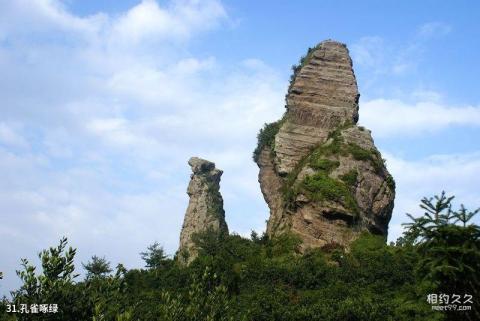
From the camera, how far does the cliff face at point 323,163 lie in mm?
50000

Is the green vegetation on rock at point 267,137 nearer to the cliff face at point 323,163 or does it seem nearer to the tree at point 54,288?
the cliff face at point 323,163

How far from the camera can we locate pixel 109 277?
16.1m

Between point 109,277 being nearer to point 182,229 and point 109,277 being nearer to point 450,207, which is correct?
point 450,207

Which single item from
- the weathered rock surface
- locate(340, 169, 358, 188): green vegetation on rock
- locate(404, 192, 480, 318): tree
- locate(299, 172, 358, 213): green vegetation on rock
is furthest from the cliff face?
locate(404, 192, 480, 318): tree

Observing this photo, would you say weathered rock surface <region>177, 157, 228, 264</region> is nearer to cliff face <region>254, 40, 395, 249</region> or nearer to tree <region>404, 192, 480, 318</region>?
cliff face <region>254, 40, 395, 249</region>

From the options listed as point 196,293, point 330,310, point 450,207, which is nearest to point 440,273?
point 450,207

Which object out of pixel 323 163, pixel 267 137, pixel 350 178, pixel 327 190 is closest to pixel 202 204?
pixel 267 137

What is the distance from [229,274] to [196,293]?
2957 cm

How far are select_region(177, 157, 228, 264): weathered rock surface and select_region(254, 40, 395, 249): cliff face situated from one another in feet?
51.9

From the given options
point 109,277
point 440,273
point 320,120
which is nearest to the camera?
point 440,273

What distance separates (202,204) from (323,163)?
101 ft

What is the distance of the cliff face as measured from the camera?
50000mm

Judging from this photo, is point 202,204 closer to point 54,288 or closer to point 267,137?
point 267,137

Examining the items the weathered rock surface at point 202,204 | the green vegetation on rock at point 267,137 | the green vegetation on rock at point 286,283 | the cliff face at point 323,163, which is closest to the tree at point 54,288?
the green vegetation on rock at point 286,283
